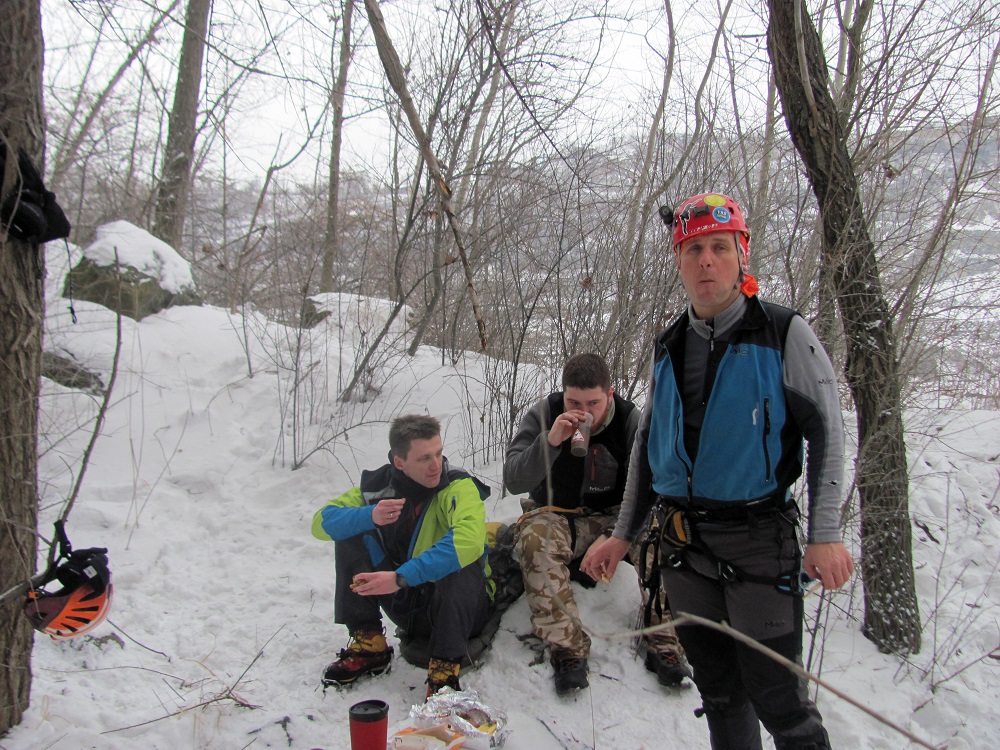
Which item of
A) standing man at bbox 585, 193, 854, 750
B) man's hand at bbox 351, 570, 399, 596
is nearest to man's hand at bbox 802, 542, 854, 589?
standing man at bbox 585, 193, 854, 750

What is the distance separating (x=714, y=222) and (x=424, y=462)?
161 centimetres

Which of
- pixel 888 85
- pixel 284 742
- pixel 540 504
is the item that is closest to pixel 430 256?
pixel 540 504

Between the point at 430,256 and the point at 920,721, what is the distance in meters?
4.72

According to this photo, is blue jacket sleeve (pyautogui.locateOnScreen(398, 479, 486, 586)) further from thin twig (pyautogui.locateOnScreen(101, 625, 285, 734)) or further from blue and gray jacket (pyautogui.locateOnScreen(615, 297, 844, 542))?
blue and gray jacket (pyautogui.locateOnScreen(615, 297, 844, 542))

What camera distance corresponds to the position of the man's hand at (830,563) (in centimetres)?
158

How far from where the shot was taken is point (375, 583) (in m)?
2.54

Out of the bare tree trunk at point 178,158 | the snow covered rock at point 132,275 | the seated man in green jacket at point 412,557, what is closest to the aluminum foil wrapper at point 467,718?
the seated man in green jacket at point 412,557

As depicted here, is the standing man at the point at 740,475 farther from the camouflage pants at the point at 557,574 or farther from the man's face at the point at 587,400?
the man's face at the point at 587,400

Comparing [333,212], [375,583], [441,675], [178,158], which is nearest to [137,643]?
[375,583]

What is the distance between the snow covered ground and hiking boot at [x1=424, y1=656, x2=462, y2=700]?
13cm

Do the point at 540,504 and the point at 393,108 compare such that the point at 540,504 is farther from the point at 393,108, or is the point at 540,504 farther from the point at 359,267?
the point at 359,267

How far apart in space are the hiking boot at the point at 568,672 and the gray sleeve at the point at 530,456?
2.31 ft

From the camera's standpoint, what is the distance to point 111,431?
454 cm

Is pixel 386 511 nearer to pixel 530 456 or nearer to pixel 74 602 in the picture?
pixel 530 456
